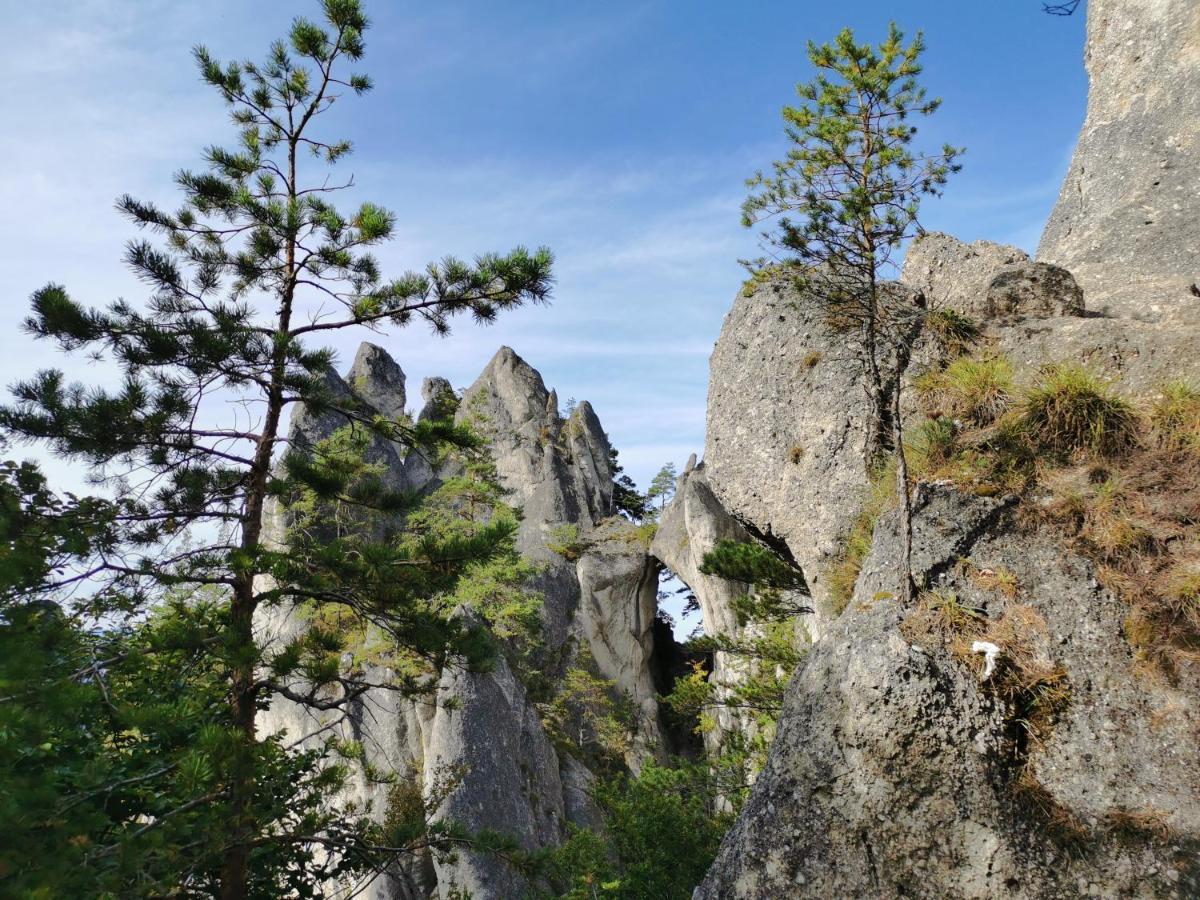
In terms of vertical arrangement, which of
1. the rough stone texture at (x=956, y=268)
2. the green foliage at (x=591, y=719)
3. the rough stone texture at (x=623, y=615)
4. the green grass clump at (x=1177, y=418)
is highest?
the rough stone texture at (x=956, y=268)

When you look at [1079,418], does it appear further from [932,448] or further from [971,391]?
[932,448]

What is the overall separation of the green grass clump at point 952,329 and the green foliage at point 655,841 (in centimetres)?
656

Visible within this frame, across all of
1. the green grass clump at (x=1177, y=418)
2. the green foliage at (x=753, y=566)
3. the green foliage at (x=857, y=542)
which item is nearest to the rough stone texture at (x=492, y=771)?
the green foliage at (x=753, y=566)

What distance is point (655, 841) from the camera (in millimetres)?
10602

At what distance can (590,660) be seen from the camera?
25031 mm

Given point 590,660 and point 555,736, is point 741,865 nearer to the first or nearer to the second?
point 555,736

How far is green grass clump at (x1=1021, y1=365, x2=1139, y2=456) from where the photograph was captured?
6332 mm

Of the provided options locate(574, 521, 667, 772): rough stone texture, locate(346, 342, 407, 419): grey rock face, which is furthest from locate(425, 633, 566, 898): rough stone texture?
locate(346, 342, 407, 419): grey rock face

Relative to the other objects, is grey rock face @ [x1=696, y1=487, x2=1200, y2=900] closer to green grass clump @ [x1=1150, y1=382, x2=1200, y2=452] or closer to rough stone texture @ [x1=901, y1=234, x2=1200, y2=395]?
green grass clump @ [x1=1150, y1=382, x2=1200, y2=452]

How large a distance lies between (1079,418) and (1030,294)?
2.55 m

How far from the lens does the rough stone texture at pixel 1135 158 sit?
37.6 feet

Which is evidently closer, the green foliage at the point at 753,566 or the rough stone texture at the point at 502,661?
the green foliage at the point at 753,566

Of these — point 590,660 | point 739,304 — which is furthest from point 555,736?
point 739,304

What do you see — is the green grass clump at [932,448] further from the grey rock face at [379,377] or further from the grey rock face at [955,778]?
the grey rock face at [379,377]
